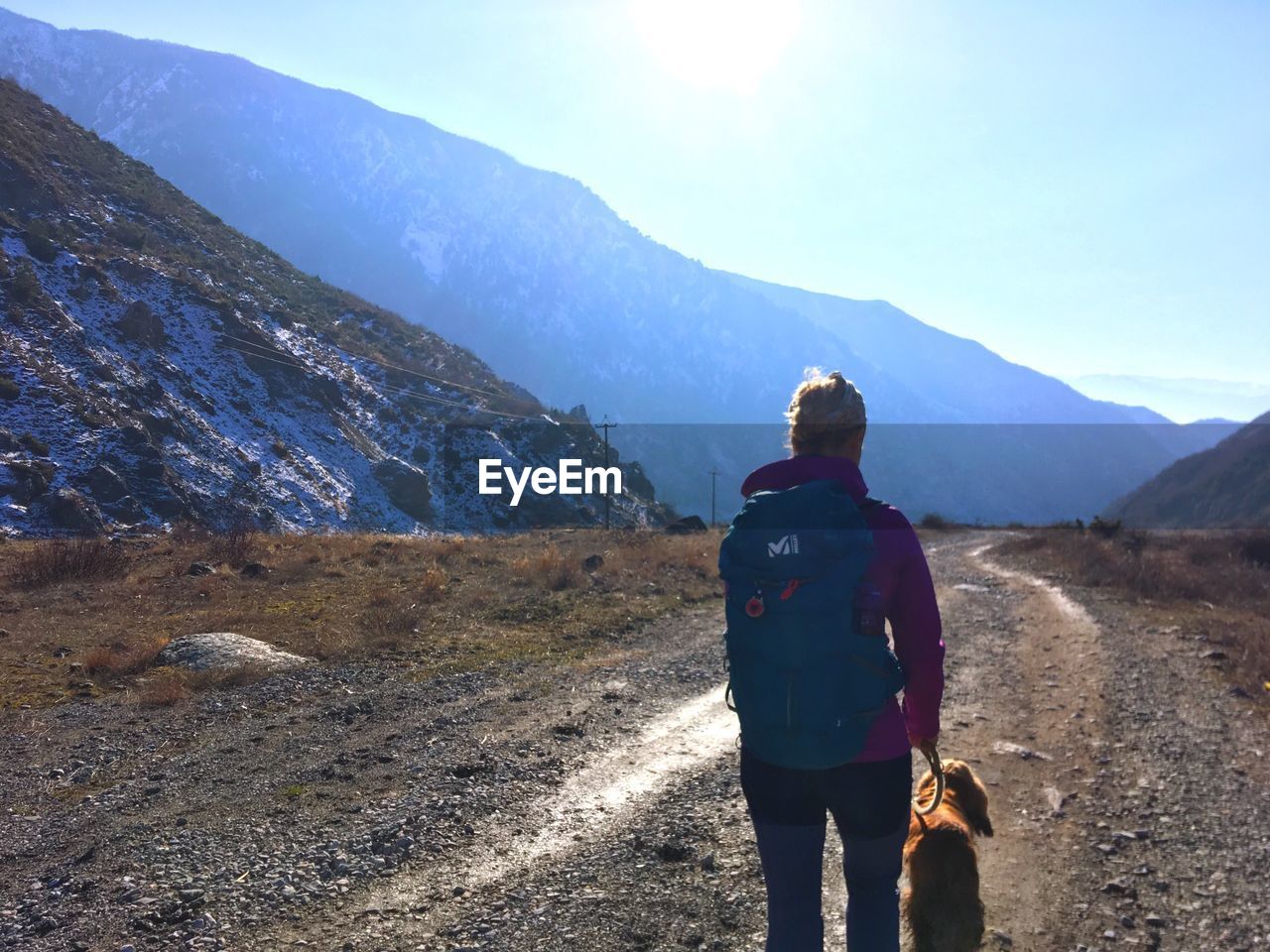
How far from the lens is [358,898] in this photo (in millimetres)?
3740

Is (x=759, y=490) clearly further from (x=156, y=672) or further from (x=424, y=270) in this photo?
(x=424, y=270)

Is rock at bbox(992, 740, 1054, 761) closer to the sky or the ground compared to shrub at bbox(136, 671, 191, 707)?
closer to the sky

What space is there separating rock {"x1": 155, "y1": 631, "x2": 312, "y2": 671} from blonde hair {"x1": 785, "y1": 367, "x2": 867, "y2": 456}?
759 centimetres

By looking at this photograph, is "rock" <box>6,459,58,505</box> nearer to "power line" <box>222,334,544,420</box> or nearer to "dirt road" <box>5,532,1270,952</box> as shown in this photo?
"power line" <box>222,334,544,420</box>

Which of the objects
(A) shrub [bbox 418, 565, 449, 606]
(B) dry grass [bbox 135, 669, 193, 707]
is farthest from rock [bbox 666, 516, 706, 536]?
(B) dry grass [bbox 135, 669, 193, 707]

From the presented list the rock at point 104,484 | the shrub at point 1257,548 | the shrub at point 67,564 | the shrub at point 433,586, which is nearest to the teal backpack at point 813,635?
the shrub at point 433,586

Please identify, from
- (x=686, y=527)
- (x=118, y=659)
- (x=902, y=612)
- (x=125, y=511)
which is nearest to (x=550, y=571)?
(x=118, y=659)

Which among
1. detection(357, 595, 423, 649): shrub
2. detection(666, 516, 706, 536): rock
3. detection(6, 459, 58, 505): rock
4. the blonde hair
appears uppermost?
the blonde hair

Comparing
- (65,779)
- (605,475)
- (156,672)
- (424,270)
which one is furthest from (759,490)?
(424,270)

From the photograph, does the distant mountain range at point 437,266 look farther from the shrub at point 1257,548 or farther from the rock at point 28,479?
the shrub at point 1257,548

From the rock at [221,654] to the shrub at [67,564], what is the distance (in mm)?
6666

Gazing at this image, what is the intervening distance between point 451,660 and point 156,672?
3087 mm

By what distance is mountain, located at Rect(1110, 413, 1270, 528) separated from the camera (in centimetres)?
6269

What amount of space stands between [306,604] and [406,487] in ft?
87.3
